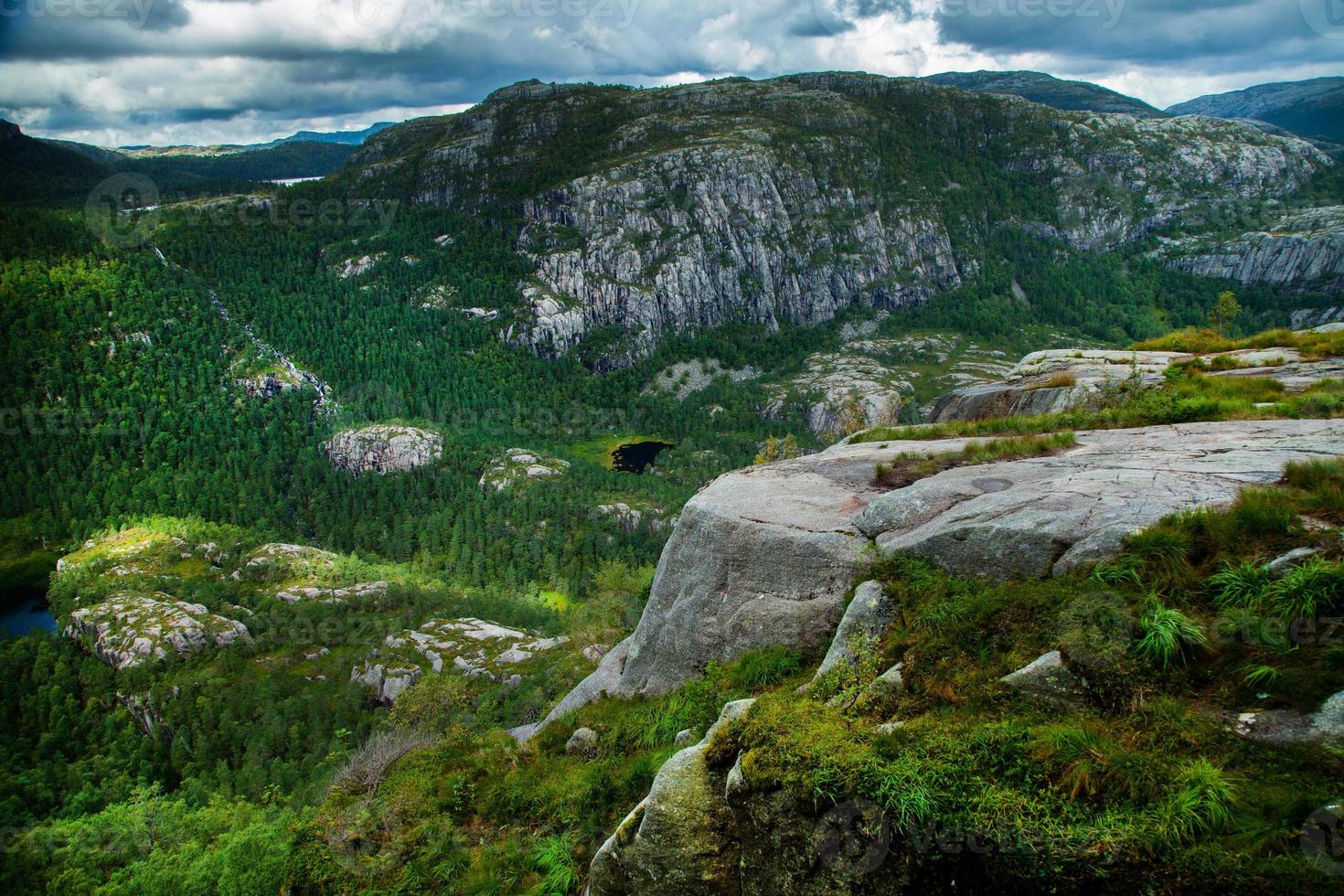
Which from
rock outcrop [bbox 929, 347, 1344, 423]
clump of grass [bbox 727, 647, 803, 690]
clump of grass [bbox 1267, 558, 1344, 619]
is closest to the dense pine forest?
clump of grass [bbox 727, 647, 803, 690]

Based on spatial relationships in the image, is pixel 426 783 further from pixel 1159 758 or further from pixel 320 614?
pixel 320 614

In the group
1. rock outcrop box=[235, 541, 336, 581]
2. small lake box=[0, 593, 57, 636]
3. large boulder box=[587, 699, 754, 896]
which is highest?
large boulder box=[587, 699, 754, 896]

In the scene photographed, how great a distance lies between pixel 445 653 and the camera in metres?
110

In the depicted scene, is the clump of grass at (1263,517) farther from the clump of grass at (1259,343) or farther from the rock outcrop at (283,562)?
the rock outcrop at (283,562)

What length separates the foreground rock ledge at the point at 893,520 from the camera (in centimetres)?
1238

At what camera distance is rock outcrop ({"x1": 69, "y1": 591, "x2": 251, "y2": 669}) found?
4589 inches

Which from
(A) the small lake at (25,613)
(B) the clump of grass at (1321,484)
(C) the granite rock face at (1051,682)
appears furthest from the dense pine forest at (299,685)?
(B) the clump of grass at (1321,484)

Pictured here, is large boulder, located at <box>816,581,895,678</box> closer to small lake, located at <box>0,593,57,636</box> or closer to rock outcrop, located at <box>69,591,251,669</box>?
rock outcrop, located at <box>69,591,251,669</box>

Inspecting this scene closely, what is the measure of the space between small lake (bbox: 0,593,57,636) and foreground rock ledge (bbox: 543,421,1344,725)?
197 metres

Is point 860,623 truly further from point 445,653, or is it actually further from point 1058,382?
point 445,653

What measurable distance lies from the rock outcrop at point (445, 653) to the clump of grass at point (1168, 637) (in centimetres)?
9962

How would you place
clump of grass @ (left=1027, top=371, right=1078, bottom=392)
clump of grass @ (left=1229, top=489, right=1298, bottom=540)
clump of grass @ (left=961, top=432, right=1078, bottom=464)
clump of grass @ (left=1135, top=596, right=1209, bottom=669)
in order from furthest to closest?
1. clump of grass @ (left=1027, top=371, right=1078, bottom=392)
2. clump of grass @ (left=961, top=432, right=1078, bottom=464)
3. clump of grass @ (left=1229, top=489, right=1298, bottom=540)
4. clump of grass @ (left=1135, top=596, right=1209, bottom=669)

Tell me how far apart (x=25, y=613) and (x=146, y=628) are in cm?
7022

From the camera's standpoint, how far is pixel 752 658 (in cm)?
1534
